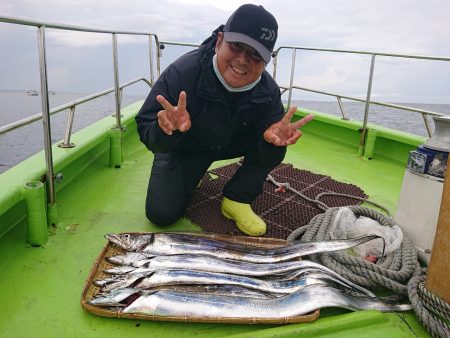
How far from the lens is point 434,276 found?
1820mm

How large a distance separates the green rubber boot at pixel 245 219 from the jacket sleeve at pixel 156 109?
763 millimetres

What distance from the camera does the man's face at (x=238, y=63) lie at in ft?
7.75

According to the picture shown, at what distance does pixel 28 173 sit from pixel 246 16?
6.07 ft

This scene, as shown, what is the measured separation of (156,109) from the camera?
2549 millimetres

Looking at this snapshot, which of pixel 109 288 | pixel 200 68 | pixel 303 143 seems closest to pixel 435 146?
pixel 200 68

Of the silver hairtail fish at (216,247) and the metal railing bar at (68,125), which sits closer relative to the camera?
the silver hairtail fish at (216,247)

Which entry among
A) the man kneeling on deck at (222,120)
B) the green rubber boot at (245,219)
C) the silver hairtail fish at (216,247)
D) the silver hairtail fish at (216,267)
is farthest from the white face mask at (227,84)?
the silver hairtail fish at (216,267)

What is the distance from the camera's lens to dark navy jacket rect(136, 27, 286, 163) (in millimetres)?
2566

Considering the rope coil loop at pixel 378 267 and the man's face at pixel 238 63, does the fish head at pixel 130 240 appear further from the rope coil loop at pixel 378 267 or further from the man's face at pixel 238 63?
the man's face at pixel 238 63

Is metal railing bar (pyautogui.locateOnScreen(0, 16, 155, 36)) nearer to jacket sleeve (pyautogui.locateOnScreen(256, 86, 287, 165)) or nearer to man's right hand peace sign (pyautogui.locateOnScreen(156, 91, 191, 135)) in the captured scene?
man's right hand peace sign (pyautogui.locateOnScreen(156, 91, 191, 135))

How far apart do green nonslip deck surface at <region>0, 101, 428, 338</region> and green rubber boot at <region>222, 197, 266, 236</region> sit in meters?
0.33

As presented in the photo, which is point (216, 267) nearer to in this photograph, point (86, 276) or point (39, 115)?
point (86, 276)

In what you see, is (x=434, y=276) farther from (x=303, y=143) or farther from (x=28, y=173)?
(x=303, y=143)

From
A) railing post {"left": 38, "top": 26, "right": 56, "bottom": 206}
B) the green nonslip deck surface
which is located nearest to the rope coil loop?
the green nonslip deck surface
